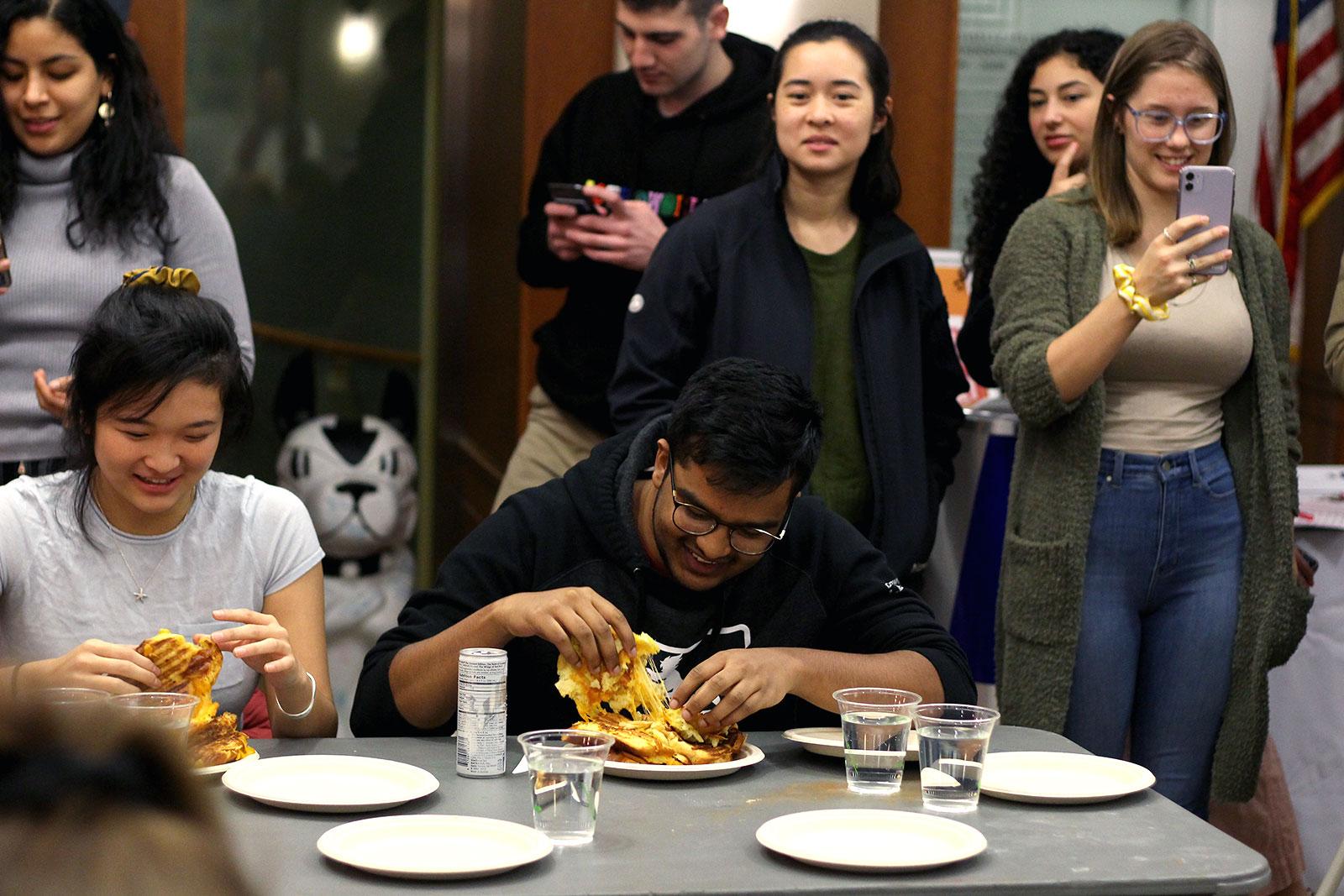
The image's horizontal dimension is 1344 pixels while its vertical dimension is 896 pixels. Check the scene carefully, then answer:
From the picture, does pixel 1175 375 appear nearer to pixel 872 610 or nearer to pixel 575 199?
pixel 872 610

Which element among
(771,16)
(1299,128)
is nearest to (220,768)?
(771,16)

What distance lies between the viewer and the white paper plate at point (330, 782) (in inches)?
70.9

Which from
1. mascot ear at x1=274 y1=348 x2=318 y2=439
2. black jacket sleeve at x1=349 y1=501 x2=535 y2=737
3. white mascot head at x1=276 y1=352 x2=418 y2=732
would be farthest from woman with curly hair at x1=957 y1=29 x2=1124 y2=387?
mascot ear at x1=274 y1=348 x2=318 y2=439

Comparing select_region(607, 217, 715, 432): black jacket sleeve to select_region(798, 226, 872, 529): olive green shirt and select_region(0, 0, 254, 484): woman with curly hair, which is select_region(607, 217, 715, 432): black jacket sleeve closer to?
select_region(798, 226, 872, 529): olive green shirt

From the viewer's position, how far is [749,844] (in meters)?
1.73

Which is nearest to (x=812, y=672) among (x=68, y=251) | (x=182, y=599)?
(x=182, y=599)

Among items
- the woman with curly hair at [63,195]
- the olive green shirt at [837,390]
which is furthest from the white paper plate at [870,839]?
the woman with curly hair at [63,195]

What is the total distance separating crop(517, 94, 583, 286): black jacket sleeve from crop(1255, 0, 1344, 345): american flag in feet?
7.15

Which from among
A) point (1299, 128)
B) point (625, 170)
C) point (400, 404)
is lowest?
point (400, 404)

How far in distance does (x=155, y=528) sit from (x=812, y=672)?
1.01 meters

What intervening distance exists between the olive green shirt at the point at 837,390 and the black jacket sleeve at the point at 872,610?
608mm

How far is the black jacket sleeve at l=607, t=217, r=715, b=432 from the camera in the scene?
3104mm

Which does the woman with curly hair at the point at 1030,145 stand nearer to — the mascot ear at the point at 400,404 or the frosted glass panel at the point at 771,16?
the frosted glass panel at the point at 771,16

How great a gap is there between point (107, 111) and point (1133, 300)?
6.37ft
